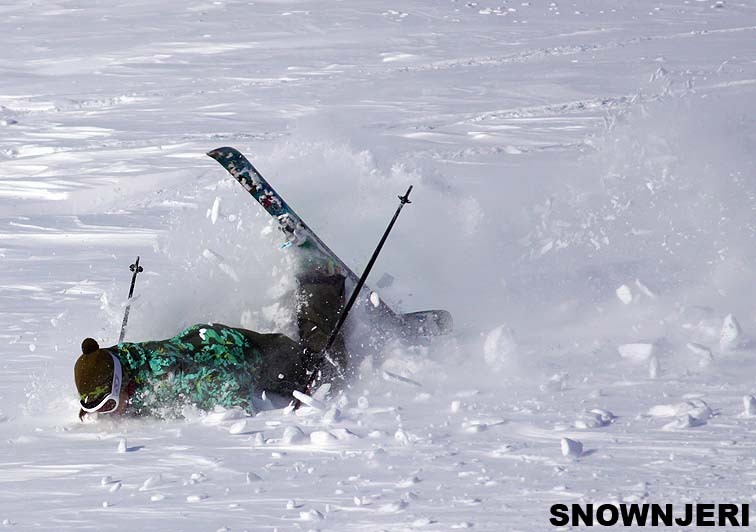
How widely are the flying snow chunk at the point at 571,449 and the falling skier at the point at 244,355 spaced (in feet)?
6.13

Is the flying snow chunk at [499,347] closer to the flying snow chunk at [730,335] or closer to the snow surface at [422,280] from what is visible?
the snow surface at [422,280]

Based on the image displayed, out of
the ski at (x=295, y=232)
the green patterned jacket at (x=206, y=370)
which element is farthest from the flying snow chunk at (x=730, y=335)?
the green patterned jacket at (x=206, y=370)

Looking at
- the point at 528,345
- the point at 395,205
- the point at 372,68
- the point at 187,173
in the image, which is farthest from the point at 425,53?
the point at 528,345

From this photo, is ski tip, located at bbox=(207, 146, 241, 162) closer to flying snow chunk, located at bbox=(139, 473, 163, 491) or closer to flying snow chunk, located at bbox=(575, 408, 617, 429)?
flying snow chunk, located at bbox=(139, 473, 163, 491)

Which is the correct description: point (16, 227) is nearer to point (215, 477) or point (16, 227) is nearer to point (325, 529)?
point (215, 477)

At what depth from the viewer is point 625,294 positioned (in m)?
9.27

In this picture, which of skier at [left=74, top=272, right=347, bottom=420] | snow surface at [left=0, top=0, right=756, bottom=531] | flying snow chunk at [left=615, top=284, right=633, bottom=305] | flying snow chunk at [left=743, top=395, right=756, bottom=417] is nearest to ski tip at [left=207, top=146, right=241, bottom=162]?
snow surface at [left=0, top=0, right=756, bottom=531]

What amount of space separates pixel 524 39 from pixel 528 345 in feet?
59.0

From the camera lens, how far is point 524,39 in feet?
84.3

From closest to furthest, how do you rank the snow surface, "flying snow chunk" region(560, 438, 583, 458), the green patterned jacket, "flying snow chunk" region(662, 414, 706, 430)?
the snow surface → "flying snow chunk" region(560, 438, 583, 458) → "flying snow chunk" region(662, 414, 706, 430) → the green patterned jacket

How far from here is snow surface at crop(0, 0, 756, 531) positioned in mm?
5902

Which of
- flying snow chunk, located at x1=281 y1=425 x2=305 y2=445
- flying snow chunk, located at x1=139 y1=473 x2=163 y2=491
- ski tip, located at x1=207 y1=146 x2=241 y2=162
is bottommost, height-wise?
flying snow chunk, located at x1=139 y1=473 x2=163 y2=491

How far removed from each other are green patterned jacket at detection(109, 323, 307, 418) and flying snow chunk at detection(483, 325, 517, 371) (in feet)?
4.20

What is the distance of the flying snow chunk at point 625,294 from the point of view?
9234mm
